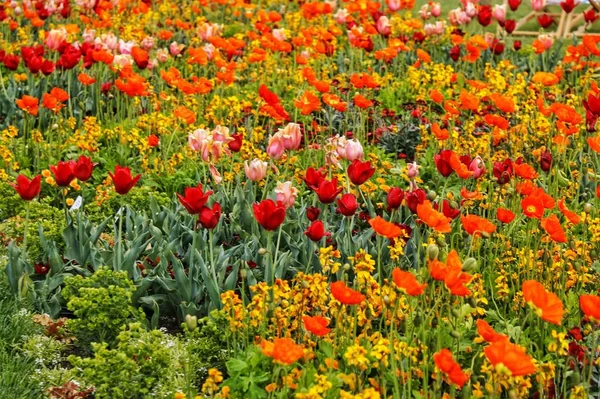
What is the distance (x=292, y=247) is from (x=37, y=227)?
1365 mm

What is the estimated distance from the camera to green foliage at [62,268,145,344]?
4113mm

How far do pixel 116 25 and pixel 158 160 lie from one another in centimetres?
395

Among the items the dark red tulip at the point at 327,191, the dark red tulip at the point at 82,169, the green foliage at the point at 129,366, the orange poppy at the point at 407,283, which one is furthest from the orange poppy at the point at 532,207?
the dark red tulip at the point at 82,169

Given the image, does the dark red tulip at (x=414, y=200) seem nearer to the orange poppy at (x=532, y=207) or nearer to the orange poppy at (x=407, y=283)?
the orange poppy at (x=532, y=207)

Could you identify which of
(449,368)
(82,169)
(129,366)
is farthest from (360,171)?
(449,368)

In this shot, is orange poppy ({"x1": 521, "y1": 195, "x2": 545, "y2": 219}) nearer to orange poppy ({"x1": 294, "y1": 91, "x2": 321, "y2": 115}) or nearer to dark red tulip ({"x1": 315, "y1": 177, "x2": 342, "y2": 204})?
dark red tulip ({"x1": 315, "y1": 177, "x2": 342, "y2": 204})

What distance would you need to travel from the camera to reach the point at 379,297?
4.18 metres

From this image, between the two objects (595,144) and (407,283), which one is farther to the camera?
(595,144)

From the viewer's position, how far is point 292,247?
16.6ft

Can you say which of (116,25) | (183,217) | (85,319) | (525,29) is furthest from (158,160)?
(525,29)

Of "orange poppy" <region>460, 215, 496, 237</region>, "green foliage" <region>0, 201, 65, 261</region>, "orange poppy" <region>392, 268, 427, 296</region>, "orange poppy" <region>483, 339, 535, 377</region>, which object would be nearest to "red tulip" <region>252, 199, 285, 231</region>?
"orange poppy" <region>460, 215, 496, 237</region>

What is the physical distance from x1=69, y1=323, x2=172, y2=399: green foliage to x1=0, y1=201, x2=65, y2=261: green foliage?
1.35 meters

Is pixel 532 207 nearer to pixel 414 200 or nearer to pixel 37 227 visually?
pixel 414 200

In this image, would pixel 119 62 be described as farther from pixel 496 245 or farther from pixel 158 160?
pixel 496 245
